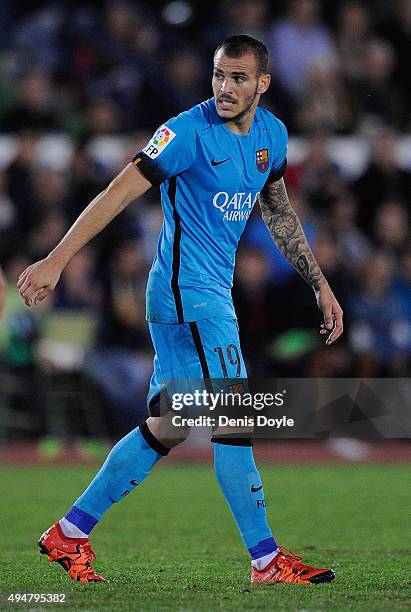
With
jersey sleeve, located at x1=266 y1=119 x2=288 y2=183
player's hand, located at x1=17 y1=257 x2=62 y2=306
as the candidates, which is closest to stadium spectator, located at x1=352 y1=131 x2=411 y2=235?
jersey sleeve, located at x1=266 y1=119 x2=288 y2=183

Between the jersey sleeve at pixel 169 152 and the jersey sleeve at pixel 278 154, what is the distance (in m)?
0.58

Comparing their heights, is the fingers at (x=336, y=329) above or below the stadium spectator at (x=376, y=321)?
above

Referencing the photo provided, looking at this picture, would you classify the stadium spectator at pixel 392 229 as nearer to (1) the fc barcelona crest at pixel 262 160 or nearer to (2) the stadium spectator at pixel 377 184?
(2) the stadium spectator at pixel 377 184

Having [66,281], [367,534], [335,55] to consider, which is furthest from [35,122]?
[367,534]

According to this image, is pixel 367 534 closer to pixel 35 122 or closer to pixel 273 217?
pixel 273 217

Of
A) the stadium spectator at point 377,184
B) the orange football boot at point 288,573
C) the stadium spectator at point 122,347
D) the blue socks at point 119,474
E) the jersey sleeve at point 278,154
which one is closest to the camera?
the orange football boot at point 288,573

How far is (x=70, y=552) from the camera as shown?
19.0ft

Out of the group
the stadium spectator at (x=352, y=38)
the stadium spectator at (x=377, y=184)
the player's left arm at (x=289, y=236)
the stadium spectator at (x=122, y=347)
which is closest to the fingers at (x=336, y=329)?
the player's left arm at (x=289, y=236)

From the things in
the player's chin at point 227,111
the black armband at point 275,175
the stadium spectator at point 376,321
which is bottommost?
the stadium spectator at point 376,321

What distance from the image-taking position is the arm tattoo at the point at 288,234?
625 cm

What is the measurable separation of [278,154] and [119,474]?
1760 mm

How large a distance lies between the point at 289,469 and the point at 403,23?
22.3 ft

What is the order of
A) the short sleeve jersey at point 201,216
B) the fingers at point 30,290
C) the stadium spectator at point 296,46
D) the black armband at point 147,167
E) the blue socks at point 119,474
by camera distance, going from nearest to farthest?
1. the fingers at point 30,290
2. the black armband at point 147,167
3. the short sleeve jersey at point 201,216
4. the blue socks at point 119,474
5. the stadium spectator at point 296,46

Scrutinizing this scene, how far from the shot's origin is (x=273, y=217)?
6305 mm
